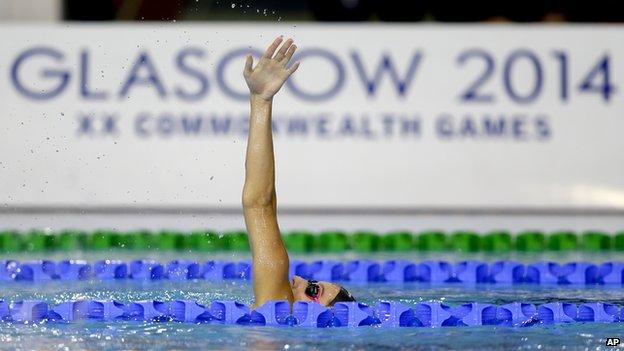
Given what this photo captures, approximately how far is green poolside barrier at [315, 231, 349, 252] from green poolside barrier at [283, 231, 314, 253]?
1.6 inches

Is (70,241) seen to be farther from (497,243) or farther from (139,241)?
(497,243)

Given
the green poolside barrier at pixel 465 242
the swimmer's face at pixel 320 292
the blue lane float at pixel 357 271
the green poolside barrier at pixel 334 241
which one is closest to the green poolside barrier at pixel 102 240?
the green poolside barrier at pixel 334 241

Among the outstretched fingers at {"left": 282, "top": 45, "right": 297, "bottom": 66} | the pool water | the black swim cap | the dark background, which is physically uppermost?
the dark background

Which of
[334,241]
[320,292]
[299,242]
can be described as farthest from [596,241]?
[320,292]

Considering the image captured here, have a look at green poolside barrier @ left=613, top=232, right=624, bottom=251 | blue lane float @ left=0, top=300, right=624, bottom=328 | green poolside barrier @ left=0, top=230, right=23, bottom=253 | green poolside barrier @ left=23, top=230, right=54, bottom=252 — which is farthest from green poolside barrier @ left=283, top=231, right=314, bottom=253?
blue lane float @ left=0, top=300, right=624, bottom=328

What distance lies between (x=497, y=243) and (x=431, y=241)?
14.3 inches

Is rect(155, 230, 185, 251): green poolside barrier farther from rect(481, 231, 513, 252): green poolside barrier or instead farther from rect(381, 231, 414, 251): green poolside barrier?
rect(481, 231, 513, 252): green poolside barrier

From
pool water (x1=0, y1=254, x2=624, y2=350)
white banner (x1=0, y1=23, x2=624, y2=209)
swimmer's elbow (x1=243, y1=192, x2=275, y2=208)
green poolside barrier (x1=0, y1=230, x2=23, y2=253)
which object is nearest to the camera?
pool water (x1=0, y1=254, x2=624, y2=350)

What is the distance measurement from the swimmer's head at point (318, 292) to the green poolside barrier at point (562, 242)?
2987 millimetres

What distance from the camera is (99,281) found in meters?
5.84

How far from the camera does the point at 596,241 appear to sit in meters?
7.15

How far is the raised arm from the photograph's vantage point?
13.5 ft

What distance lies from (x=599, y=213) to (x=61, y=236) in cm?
317

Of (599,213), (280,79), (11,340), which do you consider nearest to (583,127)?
(599,213)
